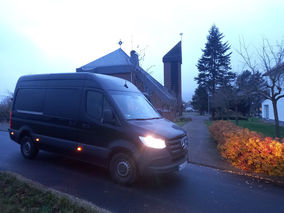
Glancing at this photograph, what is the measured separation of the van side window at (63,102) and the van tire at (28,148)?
1.28 meters

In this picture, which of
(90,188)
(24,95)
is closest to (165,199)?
(90,188)

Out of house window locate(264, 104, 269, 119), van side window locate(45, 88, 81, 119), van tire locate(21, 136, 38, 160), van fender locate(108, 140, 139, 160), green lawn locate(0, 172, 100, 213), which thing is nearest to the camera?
green lawn locate(0, 172, 100, 213)

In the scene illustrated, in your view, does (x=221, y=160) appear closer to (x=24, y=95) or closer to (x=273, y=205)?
(x=273, y=205)

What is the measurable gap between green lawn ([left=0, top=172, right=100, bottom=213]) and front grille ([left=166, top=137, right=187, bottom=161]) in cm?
191

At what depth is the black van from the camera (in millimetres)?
3926

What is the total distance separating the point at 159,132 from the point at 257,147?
3.39 m

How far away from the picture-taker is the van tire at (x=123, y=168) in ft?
13.3

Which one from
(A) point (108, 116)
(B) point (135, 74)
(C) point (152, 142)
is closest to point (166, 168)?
(C) point (152, 142)

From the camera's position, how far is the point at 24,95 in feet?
19.7

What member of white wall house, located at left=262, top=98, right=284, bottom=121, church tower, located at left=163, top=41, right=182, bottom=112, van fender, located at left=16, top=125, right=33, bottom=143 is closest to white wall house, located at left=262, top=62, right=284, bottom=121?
white wall house, located at left=262, top=98, right=284, bottom=121

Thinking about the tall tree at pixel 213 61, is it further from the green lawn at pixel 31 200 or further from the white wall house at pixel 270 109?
the green lawn at pixel 31 200

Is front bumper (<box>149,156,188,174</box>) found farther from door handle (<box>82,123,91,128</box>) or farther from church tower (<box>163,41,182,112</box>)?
church tower (<box>163,41,182,112</box>)

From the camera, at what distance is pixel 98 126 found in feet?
14.3

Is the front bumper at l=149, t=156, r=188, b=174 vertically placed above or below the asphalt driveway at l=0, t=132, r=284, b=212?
above
